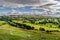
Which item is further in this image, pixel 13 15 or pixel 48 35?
pixel 13 15

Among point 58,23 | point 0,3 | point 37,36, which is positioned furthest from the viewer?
point 0,3

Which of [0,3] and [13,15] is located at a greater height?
[0,3]

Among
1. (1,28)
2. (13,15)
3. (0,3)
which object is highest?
(0,3)

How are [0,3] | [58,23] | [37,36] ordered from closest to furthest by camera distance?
[37,36] → [58,23] → [0,3]

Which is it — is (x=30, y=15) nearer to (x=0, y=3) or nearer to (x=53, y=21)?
(x=53, y=21)

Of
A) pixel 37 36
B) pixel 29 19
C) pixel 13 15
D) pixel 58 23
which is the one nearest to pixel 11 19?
pixel 13 15

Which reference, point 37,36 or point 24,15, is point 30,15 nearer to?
point 24,15
